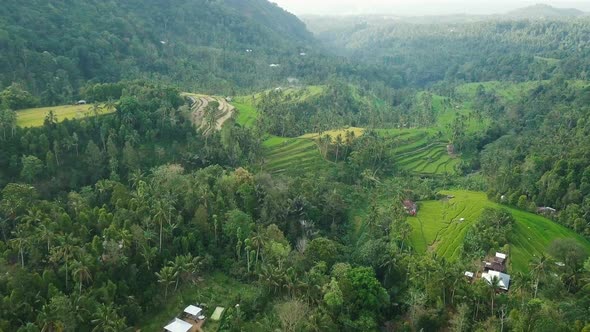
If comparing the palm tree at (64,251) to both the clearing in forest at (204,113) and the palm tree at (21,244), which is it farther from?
the clearing in forest at (204,113)

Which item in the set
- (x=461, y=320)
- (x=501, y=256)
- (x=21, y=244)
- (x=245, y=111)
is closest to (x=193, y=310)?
(x=21, y=244)

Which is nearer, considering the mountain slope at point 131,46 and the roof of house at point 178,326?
the roof of house at point 178,326

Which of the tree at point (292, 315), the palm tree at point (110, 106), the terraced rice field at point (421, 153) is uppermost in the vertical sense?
the palm tree at point (110, 106)

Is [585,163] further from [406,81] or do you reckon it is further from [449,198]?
[406,81]

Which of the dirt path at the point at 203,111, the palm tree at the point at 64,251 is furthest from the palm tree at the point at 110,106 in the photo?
the palm tree at the point at 64,251

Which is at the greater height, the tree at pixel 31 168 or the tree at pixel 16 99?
the tree at pixel 16 99

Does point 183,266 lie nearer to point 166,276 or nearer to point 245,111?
point 166,276

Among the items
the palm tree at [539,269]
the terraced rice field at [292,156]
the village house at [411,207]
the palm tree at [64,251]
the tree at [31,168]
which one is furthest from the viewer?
the terraced rice field at [292,156]
